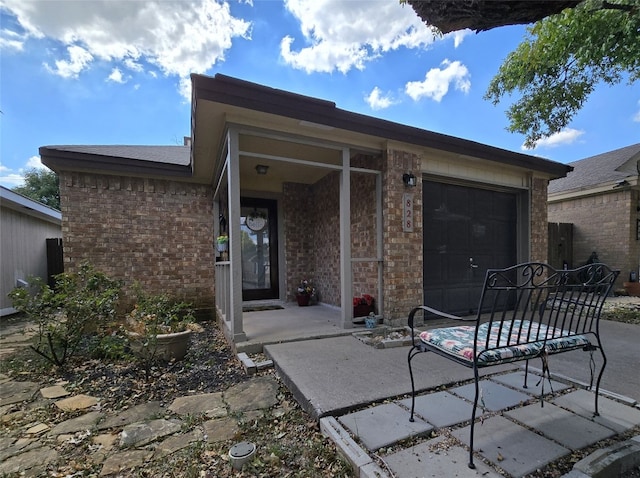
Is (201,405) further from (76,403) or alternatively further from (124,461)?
(76,403)

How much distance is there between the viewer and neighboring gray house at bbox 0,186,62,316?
6.36 meters

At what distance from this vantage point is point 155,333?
2881 mm

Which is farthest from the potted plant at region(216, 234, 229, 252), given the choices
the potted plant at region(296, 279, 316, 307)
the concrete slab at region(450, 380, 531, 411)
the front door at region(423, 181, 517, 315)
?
the concrete slab at region(450, 380, 531, 411)

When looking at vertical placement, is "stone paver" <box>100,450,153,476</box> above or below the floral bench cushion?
below

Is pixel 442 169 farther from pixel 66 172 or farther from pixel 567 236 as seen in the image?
pixel 567 236

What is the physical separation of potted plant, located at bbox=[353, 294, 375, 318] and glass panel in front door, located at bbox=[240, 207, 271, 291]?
2.57 m

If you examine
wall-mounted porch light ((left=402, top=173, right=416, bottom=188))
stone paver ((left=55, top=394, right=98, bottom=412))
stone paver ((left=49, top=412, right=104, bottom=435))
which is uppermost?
wall-mounted porch light ((left=402, top=173, right=416, bottom=188))

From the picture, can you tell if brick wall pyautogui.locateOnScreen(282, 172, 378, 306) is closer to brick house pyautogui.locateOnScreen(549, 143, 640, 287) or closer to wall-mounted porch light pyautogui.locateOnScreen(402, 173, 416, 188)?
wall-mounted porch light pyautogui.locateOnScreen(402, 173, 416, 188)

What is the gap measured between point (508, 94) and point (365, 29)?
11.7ft

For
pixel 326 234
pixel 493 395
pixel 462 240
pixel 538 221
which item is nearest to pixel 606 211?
pixel 538 221

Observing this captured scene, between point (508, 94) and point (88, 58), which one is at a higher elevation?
point (88, 58)

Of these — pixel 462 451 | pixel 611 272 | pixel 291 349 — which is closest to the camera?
pixel 462 451

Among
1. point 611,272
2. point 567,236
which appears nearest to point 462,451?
point 611,272

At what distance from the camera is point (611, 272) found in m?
1.86
